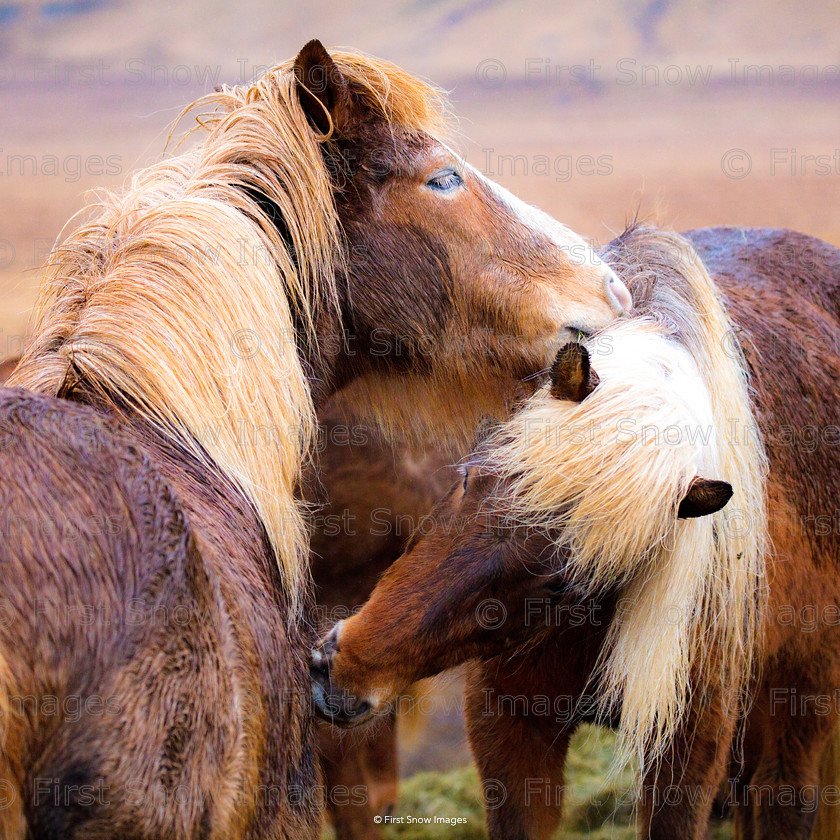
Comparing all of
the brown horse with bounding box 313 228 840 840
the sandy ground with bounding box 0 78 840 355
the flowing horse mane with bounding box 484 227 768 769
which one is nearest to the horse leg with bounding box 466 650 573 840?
the brown horse with bounding box 313 228 840 840

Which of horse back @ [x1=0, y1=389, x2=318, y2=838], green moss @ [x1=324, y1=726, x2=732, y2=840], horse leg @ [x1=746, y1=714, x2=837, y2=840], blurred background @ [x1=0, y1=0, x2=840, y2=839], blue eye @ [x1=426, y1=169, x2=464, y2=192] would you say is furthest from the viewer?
blurred background @ [x1=0, y1=0, x2=840, y2=839]

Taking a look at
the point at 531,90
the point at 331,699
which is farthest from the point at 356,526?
the point at 531,90

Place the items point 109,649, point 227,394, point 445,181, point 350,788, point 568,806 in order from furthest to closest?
point 568,806, point 350,788, point 445,181, point 227,394, point 109,649

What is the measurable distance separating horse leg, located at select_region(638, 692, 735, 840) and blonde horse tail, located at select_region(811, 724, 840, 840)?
96 centimetres

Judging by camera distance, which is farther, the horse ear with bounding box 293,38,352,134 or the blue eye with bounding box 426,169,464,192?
the blue eye with bounding box 426,169,464,192

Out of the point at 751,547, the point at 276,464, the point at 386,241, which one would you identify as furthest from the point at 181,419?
the point at 751,547

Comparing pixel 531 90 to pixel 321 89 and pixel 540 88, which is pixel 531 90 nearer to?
pixel 540 88

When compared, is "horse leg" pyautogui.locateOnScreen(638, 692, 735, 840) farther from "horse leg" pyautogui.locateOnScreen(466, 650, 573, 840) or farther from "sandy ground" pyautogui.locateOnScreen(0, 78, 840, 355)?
"sandy ground" pyautogui.locateOnScreen(0, 78, 840, 355)

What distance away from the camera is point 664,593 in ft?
4.72

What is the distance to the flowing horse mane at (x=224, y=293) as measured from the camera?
115cm

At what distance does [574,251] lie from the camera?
164 centimetres

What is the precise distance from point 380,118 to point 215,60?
265 centimetres

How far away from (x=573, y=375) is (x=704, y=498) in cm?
30

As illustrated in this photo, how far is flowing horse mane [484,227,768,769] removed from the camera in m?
1.35
